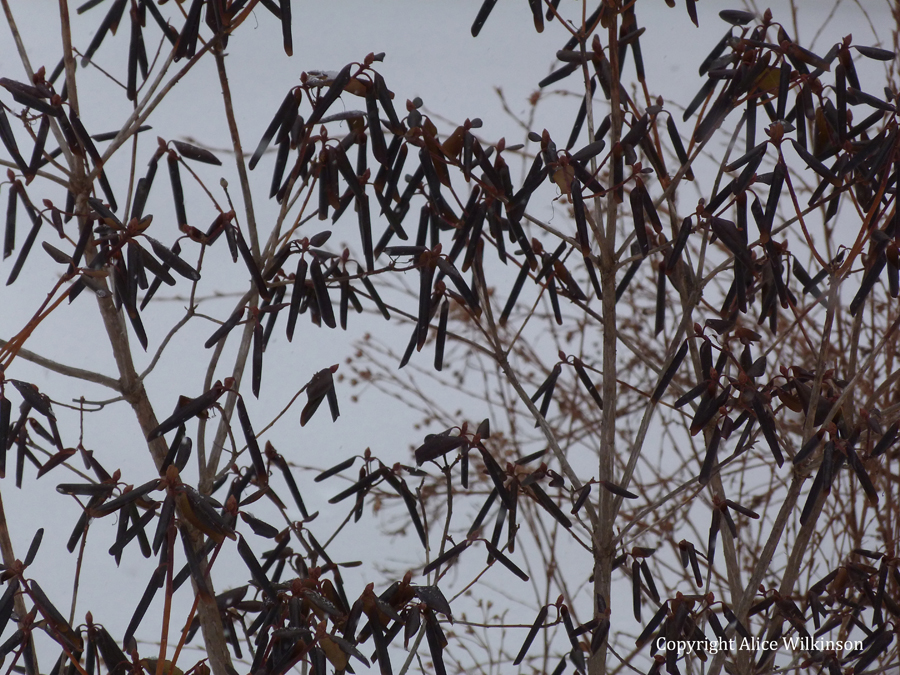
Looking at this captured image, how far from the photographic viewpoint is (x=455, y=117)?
169 centimetres

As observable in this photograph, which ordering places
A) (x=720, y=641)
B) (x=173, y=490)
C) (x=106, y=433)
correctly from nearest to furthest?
(x=173, y=490), (x=720, y=641), (x=106, y=433)

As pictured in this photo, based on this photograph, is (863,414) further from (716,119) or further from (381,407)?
(381,407)

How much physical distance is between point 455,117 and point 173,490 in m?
1.28

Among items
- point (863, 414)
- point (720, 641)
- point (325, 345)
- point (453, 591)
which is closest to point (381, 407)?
point (325, 345)

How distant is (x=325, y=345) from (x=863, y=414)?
1.13 meters

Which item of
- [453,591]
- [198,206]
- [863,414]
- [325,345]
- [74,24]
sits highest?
[74,24]

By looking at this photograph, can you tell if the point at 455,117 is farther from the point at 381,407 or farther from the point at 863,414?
the point at 863,414

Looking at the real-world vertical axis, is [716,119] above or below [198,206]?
below

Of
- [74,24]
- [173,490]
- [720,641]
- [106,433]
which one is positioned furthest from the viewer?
[74,24]

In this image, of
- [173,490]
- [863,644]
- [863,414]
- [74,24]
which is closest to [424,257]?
[173,490]

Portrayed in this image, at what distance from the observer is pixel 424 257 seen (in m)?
0.63

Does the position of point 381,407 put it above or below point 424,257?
above

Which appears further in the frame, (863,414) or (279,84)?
(279,84)

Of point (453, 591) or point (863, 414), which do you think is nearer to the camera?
point (863, 414)
